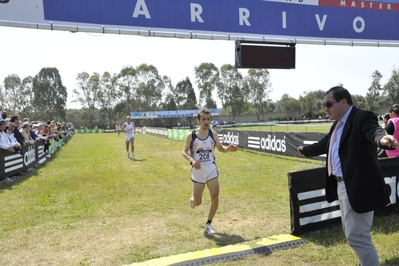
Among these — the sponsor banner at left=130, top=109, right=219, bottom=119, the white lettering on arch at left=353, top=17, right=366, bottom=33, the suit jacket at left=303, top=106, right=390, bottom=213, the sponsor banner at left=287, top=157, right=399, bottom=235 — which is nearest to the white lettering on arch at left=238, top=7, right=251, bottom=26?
the white lettering on arch at left=353, top=17, right=366, bottom=33

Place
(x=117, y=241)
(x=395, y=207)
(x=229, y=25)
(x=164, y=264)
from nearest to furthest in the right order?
(x=164, y=264) < (x=117, y=241) < (x=395, y=207) < (x=229, y=25)

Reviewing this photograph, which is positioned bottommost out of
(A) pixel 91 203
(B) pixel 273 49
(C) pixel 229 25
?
Answer: (A) pixel 91 203

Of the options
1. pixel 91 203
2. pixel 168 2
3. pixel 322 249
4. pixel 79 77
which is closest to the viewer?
pixel 322 249

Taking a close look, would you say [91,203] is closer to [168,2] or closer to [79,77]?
[168,2]

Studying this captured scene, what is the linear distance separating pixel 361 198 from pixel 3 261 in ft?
14.4

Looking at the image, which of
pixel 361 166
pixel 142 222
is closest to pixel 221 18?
pixel 142 222

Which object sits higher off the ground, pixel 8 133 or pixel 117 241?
pixel 8 133

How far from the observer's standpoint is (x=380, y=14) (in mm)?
8078

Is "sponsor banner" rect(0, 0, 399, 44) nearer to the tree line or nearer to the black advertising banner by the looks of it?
the black advertising banner

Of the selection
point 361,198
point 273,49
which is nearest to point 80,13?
point 273,49

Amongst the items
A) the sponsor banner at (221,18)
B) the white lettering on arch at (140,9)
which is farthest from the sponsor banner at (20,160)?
the white lettering on arch at (140,9)

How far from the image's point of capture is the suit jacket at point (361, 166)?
2830mm

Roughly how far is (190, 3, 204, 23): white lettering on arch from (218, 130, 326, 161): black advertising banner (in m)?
7.30

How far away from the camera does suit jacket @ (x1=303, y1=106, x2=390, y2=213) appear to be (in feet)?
9.29
